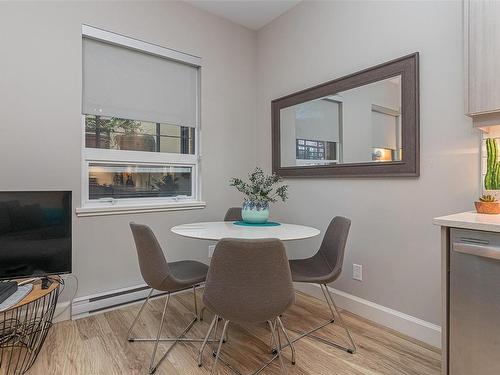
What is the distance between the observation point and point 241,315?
1.44 meters

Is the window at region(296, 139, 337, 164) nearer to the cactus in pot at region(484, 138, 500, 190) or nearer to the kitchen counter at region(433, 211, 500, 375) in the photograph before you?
the cactus in pot at region(484, 138, 500, 190)

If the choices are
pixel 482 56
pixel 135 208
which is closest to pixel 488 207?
pixel 482 56

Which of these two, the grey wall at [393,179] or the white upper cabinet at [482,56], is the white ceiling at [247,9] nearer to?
the grey wall at [393,179]

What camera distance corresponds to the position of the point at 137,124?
272cm

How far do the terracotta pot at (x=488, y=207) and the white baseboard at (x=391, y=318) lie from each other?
86 cm

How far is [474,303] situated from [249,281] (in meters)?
1.06

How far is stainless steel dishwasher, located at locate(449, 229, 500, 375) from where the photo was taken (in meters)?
1.30

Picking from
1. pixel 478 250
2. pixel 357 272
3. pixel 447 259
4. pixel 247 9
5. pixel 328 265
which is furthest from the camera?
pixel 247 9

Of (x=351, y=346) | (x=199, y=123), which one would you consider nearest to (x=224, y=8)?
(x=199, y=123)

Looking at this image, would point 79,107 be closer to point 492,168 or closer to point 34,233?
point 34,233

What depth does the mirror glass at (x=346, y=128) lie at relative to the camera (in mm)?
2172

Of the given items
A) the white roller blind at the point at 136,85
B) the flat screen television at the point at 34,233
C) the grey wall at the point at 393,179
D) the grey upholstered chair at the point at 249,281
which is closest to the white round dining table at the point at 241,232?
the grey upholstered chair at the point at 249,281

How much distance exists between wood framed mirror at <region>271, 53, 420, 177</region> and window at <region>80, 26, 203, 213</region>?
3.22 ft

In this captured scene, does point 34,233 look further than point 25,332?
No
